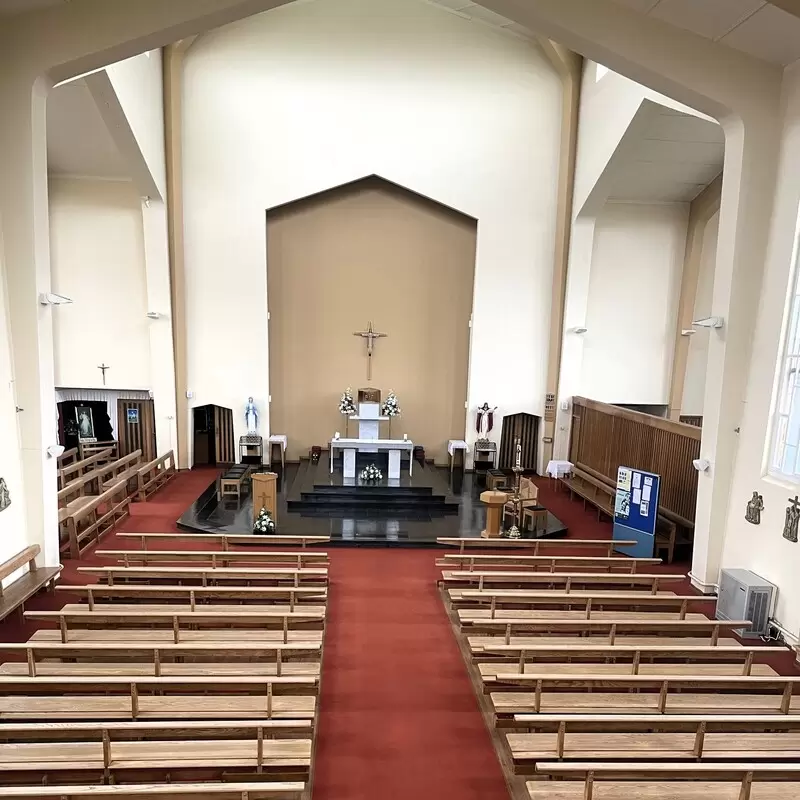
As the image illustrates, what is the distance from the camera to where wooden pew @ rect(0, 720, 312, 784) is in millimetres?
2914

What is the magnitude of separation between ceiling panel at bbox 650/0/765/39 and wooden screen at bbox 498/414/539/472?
7.49 metres

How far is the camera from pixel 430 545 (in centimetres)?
765

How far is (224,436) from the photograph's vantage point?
11.9m

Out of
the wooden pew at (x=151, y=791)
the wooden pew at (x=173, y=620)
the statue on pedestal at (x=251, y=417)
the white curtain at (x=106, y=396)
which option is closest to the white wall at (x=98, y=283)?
the white curtain at (x=106, y=396)

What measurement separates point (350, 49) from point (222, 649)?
36.1ft

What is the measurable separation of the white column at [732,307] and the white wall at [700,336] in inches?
233

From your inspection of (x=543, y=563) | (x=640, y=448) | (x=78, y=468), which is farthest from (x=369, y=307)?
(x=543, y=563)

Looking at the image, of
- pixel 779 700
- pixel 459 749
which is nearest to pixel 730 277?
pixel 779 700

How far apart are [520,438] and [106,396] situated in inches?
342

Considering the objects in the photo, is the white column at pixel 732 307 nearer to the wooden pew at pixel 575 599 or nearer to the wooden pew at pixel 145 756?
the wooden pew at pixel 575 599

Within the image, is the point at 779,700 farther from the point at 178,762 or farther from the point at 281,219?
the point at 281,219

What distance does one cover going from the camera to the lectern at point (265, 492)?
7.93 meters

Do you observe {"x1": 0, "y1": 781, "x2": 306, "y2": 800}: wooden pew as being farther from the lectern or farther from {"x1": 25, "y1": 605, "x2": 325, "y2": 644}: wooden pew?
the lectern

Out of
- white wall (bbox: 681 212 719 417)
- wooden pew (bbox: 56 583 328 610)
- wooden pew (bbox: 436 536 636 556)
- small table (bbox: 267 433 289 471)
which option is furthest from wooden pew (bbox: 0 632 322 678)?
white wall (bbox: 681 212 719 417)
